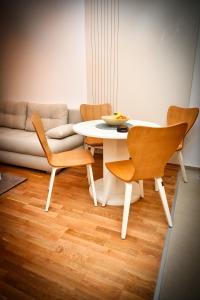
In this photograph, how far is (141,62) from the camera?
2.75m

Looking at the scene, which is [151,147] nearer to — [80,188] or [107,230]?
[107,230]

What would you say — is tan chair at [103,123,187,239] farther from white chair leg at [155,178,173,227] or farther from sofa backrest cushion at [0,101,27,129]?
sofa backrest cushion at [0,101,27,129]

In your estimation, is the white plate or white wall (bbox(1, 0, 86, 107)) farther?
white wall (bbox(1, 0, 86, 107))

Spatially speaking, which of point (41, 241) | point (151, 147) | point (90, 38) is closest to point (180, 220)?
point (151, 147)

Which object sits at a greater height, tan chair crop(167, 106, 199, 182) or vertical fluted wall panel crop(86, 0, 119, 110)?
vertical fluted wall panel crop(86, 0, 119, 110)

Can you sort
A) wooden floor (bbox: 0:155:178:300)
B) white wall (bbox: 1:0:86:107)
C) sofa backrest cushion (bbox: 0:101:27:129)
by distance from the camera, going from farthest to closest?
sofa backrest cushion (bbox: 0:101:27:129) → white wall (bbox: 1:0:86:107) → wooden floor (bbox: 0:155:178:300)

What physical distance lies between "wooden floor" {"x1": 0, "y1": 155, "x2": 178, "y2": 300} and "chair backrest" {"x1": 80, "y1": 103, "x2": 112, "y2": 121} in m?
1.03

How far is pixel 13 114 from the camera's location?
3.48 m

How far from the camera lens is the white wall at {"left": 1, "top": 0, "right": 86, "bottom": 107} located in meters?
2.97

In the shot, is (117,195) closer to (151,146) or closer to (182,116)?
(151,146)

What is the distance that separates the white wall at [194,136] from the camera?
8.39 ft

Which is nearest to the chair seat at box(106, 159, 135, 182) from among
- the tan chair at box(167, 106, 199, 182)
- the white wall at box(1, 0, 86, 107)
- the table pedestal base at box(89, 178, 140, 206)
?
the table pedestal base at box(89, 178, 140, 206)

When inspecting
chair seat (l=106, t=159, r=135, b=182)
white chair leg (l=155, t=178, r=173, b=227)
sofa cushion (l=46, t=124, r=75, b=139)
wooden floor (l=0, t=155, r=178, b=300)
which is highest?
sofa cushion (l=46, t=124, r=75, b=139)

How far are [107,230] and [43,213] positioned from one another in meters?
0.64
